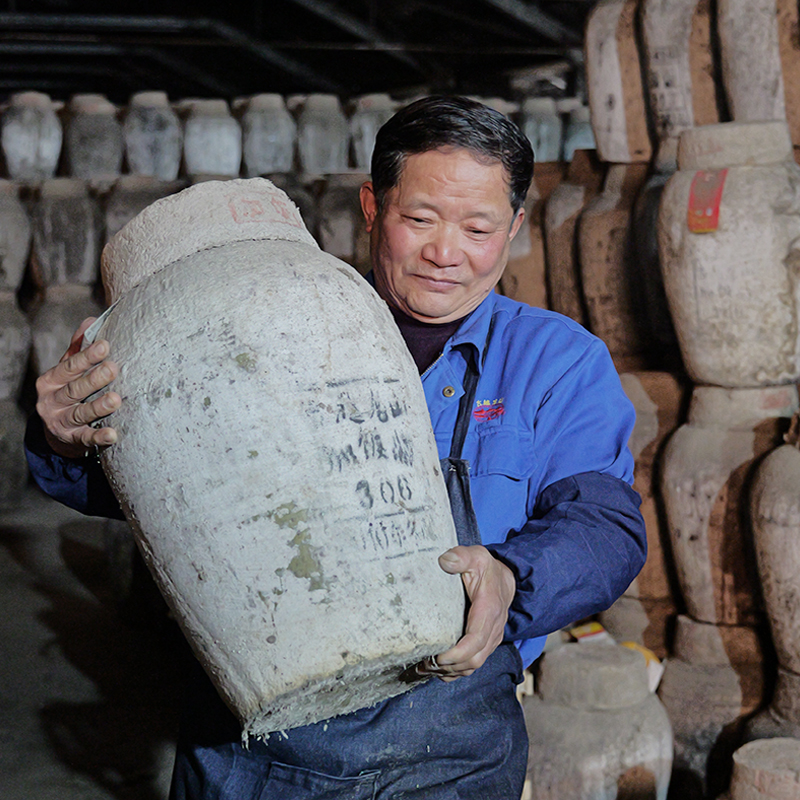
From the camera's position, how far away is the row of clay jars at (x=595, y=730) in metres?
2.38

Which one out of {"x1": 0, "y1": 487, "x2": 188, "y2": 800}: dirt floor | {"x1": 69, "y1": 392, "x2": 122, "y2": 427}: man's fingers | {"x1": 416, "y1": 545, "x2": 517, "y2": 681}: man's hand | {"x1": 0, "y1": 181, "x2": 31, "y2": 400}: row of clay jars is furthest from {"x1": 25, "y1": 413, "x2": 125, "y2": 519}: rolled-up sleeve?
{"x1": 0, "y1": 181, "x2": 31, "y2": 400}: row of clay jars

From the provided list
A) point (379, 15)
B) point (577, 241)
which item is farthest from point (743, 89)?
point (379, 15)

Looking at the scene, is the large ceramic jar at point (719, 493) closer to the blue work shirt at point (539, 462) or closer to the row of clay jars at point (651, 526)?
the row of clay jars at point (651, 526)

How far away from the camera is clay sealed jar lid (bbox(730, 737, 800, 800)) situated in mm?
2027

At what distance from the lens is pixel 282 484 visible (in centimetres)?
106

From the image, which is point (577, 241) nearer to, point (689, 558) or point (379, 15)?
point (689, 558)

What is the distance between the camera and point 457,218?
1.27 meters

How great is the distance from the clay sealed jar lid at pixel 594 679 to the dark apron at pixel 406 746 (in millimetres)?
1175

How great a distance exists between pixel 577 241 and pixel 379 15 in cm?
622

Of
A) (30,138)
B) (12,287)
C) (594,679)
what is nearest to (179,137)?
(30,138)

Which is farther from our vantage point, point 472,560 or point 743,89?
point 743,89

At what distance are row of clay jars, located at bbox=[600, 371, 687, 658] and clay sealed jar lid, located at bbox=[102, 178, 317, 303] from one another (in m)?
1.90

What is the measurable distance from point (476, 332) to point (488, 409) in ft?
0.37

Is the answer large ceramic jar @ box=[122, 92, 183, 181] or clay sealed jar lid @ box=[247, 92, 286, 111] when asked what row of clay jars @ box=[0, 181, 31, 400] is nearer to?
large ceramic jar @ box=[122, 92, 183, 181]
